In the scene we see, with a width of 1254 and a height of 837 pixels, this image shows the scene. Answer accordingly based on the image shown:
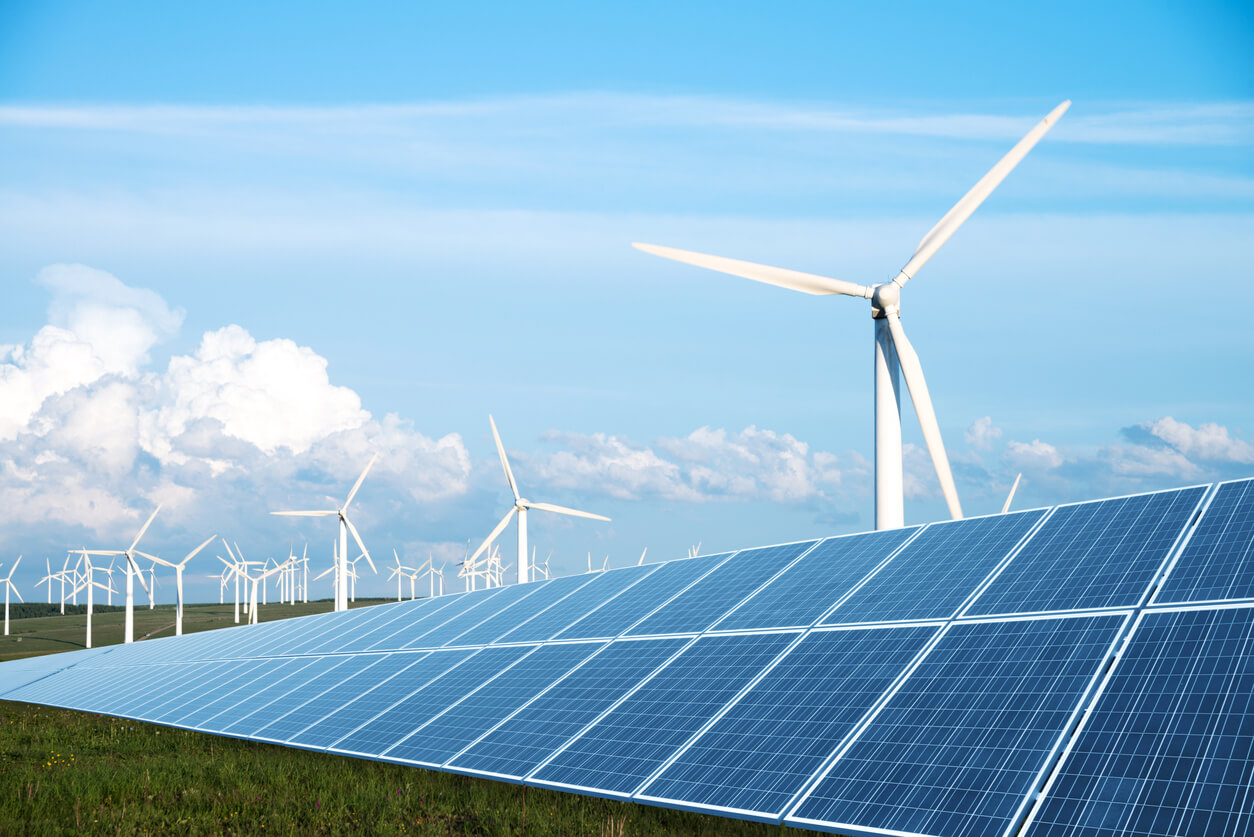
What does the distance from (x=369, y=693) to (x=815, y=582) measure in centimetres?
1053

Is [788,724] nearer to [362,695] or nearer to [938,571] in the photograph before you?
[938,571]

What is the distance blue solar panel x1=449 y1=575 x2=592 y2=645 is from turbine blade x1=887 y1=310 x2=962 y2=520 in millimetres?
11168

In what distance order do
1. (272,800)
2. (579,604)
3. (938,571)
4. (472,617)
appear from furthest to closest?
(472,617) → (579,604) → (938,571) → (272,800)

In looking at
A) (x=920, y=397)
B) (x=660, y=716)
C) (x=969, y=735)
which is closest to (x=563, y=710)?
(x=660, y=716)

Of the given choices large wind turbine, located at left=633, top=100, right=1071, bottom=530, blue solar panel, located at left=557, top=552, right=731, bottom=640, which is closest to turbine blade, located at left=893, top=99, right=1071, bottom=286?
large wind turbine, located at left=633, top=100, right=1071, bottom=530

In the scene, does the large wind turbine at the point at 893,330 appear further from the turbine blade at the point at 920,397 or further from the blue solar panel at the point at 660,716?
the blue solar panel at the point at 660,716

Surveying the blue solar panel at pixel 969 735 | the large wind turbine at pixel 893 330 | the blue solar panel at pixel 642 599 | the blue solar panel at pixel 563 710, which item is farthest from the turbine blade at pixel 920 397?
the blue solar panel at pixel 969 735

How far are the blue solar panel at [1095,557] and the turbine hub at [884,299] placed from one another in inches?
596

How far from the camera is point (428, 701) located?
21.9 m

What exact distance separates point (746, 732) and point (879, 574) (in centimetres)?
568

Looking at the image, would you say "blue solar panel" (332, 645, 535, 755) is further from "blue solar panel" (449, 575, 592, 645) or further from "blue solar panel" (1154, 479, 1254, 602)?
"blue solar panel" (1154, 479, 1254, 602)

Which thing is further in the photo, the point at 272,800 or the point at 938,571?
the point at 938,571

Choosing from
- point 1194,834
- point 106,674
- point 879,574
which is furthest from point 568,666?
point 106,674

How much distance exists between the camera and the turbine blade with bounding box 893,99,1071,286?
34906 mm
